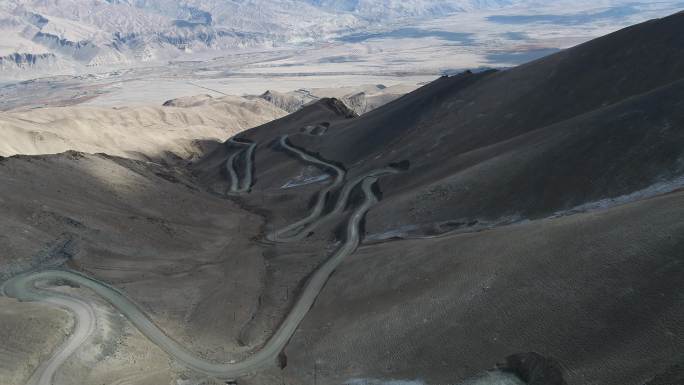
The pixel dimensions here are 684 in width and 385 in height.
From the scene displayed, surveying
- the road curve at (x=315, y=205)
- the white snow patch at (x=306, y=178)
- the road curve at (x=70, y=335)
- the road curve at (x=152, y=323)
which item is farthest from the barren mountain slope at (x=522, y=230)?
the road curve at (x=70, y=335)

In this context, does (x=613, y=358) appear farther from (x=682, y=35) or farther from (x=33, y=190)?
(x=682, y=35)

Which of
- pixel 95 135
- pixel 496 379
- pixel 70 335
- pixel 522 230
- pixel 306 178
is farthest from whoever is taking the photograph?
pixel 95 135

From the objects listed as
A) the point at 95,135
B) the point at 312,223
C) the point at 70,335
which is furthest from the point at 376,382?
the point at 95,135

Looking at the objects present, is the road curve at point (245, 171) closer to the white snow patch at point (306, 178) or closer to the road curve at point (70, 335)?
the white snow patch at point (306, 178)

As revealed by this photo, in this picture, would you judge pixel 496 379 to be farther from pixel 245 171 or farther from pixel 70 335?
pixel 245 171

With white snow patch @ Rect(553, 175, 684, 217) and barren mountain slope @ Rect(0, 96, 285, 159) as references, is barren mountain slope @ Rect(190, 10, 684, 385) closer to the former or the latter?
white snow patch @ Rect(553, 175, 684, 217)
